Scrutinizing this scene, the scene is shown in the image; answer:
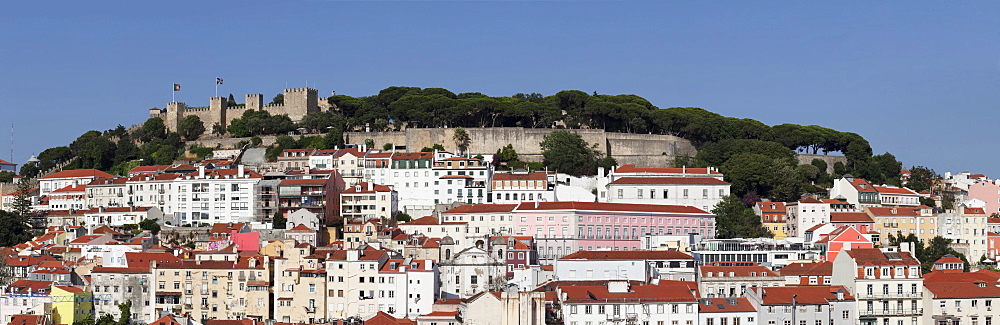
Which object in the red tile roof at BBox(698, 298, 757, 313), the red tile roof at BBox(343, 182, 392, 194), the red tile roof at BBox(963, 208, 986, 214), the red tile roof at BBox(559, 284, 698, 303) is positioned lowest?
the red tile roof at BBox(698, 298, 757, 313)

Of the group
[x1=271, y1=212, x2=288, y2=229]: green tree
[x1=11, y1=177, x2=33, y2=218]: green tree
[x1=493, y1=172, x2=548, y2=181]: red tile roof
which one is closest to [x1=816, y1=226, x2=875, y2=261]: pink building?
[x1=493, y1=172, x2=548, y2=181]: red tile roof

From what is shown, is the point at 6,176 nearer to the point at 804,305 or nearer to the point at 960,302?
the point at 804,305

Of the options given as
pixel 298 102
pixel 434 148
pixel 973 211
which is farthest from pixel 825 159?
pixel 298 102

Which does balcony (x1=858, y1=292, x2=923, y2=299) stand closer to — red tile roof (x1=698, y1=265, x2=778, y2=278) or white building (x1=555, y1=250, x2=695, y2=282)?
red tile roof (x1=698, y1=265, x2=778, y2=278)

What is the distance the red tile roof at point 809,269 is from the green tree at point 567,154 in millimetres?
23844

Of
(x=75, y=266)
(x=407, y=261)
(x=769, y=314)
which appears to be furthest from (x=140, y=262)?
(x=769, y=314)

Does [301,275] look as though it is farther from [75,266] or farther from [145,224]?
[145,224]

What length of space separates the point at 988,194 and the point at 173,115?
179 ft

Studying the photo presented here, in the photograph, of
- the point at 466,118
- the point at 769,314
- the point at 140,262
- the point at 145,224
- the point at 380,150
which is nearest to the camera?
the point at 769,314

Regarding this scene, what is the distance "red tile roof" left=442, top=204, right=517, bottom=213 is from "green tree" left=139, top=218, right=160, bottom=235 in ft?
46.7

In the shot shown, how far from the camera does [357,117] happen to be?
85.6 meters

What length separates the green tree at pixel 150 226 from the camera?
62.6m

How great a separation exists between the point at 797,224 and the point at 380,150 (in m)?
24.8

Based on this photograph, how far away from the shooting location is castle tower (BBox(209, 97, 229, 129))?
91556mm
